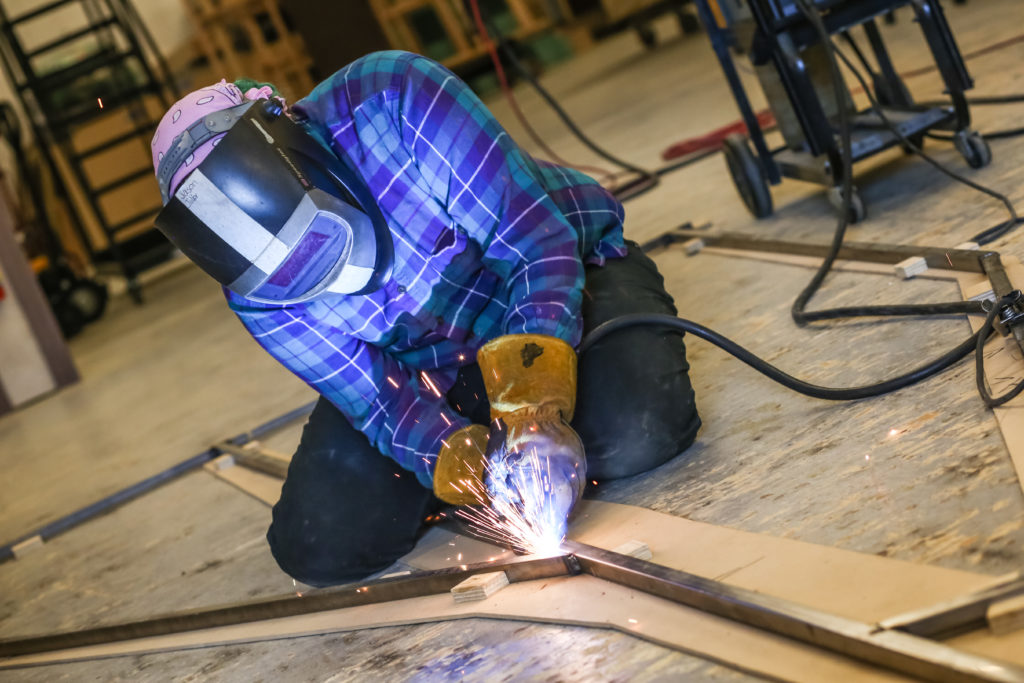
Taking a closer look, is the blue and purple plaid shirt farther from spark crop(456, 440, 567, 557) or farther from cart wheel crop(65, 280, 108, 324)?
cart wheel crop(65, 280, 108, 324)

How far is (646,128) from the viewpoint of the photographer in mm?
5828

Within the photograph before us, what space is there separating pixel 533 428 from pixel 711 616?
47 cm

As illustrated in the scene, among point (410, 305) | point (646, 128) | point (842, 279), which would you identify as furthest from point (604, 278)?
point (646, 128)

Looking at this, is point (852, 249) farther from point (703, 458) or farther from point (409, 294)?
point (409, 294)

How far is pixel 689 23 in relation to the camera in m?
9.24

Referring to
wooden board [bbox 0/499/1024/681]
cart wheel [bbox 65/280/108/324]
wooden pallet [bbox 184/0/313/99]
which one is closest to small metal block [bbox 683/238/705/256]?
wooden board [bbox 0/499/1024/681]

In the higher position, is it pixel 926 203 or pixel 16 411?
pixel 16 411

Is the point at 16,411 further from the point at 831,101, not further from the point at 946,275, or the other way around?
the point at 946,275

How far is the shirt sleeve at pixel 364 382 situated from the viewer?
79.4 inches

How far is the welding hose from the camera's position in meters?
1.72

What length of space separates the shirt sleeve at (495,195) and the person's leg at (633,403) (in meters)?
0.09

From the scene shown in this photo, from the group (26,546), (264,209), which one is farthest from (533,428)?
(26,546)

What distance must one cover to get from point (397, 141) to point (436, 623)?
85 cm

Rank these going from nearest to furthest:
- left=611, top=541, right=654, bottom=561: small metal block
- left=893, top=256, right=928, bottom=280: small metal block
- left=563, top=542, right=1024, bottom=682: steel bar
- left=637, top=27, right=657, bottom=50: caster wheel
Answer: left=563, top=542, right=1024, bottom=682: steel bar
left=611, top=541, right=654, bottom=561: small metal block
left=893, top=256, right=928, bottom=280: small metal block
left=637, top=27, right=657, bottom=50: caster wheel
